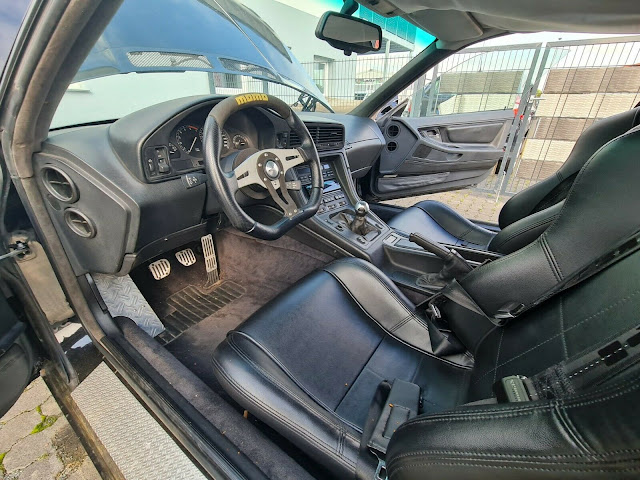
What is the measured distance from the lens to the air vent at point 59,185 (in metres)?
1.06

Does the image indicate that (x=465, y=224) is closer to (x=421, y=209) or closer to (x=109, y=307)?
(x=421, y=209)

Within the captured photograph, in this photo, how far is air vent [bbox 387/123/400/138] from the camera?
9.16 ft

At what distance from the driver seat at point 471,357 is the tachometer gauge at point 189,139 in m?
0.69

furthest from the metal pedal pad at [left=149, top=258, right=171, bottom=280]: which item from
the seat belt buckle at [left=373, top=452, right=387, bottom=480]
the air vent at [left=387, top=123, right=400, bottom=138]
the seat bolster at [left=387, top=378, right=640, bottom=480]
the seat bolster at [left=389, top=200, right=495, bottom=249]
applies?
the air vent at [left=387, top=123, right=400, bottom=138]

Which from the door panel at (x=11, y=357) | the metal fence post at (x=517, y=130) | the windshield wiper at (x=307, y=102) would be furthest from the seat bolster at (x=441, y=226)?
the metal fence post at (x=517, y=130)

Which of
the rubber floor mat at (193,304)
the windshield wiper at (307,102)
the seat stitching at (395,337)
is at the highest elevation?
the windshield wiper at (307,102)

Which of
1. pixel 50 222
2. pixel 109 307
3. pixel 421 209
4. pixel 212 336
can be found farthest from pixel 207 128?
pixel 421 209

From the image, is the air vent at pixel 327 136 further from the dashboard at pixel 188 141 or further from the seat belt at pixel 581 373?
the seat belt at pixel 581 373

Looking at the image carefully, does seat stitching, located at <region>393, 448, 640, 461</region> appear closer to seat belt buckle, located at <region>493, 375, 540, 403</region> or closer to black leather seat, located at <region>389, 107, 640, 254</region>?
seat belt buckle, located at <region>493, 375, 540, 403</region>

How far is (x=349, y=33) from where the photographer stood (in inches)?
71.1

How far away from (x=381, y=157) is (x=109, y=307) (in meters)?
2.27

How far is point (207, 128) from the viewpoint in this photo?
3.52 feet

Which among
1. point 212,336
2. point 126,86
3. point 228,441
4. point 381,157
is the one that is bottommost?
point 212,336

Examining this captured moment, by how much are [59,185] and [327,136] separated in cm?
140
